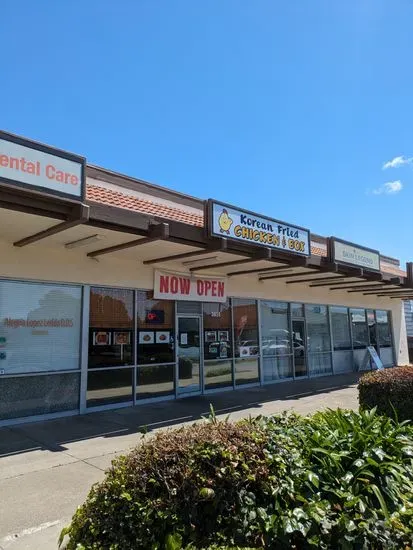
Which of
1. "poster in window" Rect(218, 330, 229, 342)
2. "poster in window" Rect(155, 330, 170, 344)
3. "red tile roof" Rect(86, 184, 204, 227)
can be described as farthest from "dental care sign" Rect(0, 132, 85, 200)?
"poster in window" Rect(218, 330, 229, 342)

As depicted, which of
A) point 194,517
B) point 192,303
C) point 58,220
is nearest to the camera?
point 194,517

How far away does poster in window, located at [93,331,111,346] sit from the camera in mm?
9438

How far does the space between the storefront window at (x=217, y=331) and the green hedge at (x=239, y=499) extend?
28.0 ft

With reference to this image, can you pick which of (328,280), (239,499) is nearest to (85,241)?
(239,499)

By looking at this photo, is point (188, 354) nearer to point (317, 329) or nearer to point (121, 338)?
point (121, 338)

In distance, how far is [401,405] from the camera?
6.37 m

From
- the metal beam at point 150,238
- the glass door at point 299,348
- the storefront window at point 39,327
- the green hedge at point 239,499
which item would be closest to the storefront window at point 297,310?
the glass door at point 299,348

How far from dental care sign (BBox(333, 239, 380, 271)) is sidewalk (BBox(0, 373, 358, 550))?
3.70 m

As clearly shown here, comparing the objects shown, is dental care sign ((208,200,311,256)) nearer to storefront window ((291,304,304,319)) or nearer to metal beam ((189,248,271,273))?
metal beam ((189,248,271,273))

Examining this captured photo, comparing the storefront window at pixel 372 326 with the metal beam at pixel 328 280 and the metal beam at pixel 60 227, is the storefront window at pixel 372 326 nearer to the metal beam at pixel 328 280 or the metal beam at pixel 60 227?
the metal beam at pixel 328 280

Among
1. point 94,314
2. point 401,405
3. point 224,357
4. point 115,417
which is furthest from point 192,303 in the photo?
point 401,405

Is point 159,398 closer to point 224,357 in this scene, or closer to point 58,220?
point 224,357

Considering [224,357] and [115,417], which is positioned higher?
[224,357]

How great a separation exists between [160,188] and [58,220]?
5.55 meters
